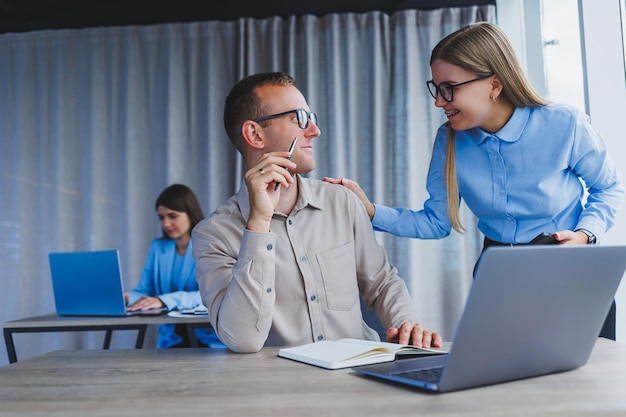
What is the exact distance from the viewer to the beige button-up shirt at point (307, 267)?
142 cm

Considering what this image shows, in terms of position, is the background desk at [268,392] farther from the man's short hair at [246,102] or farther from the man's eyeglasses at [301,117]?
the man's short hair at [246,102]

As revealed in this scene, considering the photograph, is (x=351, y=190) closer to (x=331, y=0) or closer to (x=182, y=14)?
(x=331, y=0)

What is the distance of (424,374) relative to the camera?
0.89 m

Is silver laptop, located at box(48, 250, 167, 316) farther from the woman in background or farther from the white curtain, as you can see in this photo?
the white curtain

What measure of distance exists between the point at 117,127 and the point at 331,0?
1875mm

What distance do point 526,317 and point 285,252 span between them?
863mm

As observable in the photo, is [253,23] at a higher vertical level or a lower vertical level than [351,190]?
higher

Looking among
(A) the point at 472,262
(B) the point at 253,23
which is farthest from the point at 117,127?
(A) the point at 472,262

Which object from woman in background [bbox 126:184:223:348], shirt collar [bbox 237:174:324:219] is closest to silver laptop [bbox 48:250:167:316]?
woman in background [bbox 126:184:223:348]

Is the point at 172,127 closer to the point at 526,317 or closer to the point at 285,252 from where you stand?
the point at 285,252

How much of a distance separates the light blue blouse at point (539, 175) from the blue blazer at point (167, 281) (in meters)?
1.71

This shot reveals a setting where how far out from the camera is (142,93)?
4.59 m

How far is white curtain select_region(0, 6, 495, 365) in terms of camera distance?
14.1ft

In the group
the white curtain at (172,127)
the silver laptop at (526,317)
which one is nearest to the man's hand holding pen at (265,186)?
the silver laptop at (526,317)
